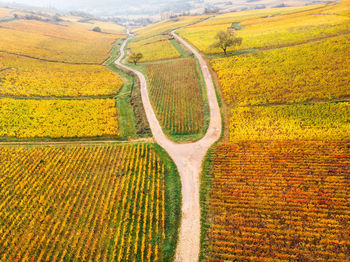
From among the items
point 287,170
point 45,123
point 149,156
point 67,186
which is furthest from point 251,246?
point 45,123

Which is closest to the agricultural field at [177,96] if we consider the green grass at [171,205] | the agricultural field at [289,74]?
the agricultural field at [289,74]

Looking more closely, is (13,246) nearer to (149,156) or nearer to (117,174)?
(117,174)

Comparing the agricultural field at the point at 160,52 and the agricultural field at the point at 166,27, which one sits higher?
the agricultural field at the point at 166,27

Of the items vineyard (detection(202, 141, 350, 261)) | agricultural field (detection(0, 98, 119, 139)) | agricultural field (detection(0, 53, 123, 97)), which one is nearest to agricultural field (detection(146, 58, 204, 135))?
vineyard (detection(202, 141, 350, 261))

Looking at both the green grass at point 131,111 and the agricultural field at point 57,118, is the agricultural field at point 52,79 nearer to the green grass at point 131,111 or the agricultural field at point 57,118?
the green grass at point 131,111

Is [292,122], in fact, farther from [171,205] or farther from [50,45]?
[50,45]

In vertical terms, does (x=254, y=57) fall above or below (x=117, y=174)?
above

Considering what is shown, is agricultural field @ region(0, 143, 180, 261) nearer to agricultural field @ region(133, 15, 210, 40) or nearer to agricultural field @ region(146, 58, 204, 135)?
agricultural field @ region(146, 58, 204, 135)
